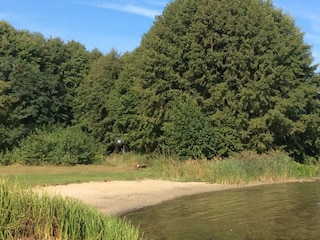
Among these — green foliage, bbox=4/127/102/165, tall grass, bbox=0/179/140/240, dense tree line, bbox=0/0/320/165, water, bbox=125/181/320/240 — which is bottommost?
water, bbox=125/181/320/240

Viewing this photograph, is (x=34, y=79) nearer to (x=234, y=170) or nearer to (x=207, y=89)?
(x=207, y=89)

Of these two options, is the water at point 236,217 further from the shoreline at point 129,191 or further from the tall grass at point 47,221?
the tall grass at point 47,221

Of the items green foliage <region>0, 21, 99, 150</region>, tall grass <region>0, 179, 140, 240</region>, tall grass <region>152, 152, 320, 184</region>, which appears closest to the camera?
tall grass <region>0, 179, 140, 240</region>

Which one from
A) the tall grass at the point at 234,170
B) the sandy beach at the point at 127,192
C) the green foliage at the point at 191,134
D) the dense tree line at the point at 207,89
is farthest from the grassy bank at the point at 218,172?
the dense tree line at the point at 207,89

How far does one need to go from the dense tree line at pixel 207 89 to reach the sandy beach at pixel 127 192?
10182mm

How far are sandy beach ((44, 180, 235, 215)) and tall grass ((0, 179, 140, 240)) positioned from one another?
859cm

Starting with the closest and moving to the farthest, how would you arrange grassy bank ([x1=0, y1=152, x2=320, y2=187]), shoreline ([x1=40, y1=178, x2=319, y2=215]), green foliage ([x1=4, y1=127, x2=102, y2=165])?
shoreline ([x1=40, y1=178, x2=319, y2=215])
grassy bank ([x1=0, y1=152, x2=320, y2=187])
green foliage ([x1=4, y1=127, x2=102, y2=165])

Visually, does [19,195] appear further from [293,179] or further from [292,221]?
[293,179]

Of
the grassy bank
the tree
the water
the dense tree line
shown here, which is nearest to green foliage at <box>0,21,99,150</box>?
the dense tree line

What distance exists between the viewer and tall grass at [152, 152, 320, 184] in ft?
98.5

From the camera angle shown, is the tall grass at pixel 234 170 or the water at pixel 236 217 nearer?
the water at pixel 236 217

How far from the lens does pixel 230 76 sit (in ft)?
129

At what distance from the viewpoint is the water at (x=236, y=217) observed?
14.1 metres

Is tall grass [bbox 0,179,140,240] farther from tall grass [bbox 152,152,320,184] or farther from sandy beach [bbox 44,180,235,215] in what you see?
tall grass [bbox 152,152,320,184]
